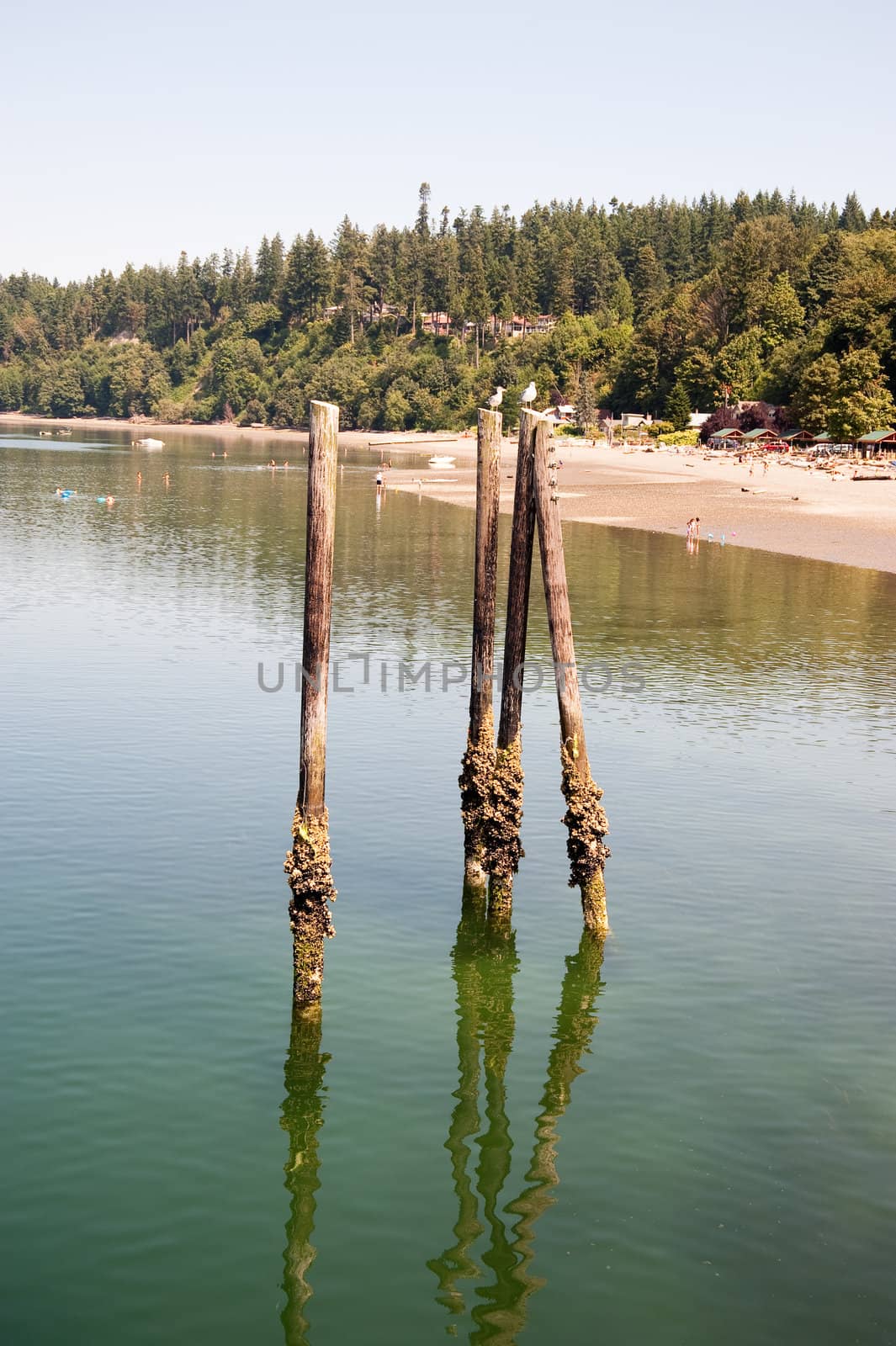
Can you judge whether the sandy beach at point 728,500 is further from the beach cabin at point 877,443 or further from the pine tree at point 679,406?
the pine tree at point 679,406

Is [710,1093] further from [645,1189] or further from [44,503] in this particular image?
[44,503]

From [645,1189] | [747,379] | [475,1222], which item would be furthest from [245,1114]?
[747,379]

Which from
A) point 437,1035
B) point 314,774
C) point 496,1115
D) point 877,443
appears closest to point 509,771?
point 314,774

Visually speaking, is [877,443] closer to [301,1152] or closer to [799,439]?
[799,439]

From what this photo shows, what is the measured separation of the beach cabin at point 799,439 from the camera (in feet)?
449

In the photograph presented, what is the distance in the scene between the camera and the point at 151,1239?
1202cm

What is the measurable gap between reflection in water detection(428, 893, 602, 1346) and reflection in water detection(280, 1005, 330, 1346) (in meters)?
1.21

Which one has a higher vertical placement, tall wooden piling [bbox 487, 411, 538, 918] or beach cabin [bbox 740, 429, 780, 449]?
beach cabin [bbox 740, 429, 780, 449]

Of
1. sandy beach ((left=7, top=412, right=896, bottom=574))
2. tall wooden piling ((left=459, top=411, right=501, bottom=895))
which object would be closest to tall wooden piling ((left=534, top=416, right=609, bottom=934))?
tall wooden piling ((left=459, top=411, right=501, bottom=895))

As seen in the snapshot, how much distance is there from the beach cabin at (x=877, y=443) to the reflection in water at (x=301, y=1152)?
115 m

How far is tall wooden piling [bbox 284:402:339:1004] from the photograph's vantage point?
15617 millimetres

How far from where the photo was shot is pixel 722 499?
305 ft

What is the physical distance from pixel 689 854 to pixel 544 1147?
375 inches

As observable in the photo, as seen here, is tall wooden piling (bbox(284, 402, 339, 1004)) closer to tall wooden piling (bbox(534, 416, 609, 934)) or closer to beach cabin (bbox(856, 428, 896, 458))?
tall wooden piling (bbox(534, 416, 609, 934))
